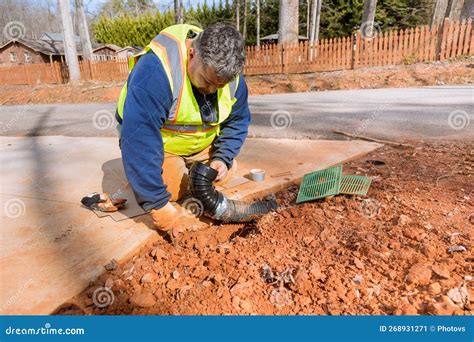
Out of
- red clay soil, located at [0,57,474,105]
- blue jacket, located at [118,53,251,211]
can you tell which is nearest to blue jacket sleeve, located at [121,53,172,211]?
blue jacket, located at [118,53,251,211]

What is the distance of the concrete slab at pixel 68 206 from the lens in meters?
1.65

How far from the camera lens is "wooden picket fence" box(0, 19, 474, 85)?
11.5 metres

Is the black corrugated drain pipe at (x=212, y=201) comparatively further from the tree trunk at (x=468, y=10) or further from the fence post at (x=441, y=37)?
the tree trunk at (x=468, y=10)

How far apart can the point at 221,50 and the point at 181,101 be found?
15.6 inches

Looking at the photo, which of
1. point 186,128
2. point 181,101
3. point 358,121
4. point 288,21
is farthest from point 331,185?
point 288,21

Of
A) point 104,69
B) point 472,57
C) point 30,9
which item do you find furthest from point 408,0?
point 30,9

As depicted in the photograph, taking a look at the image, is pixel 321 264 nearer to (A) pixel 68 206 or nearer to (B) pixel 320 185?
(B) pixel 320 185

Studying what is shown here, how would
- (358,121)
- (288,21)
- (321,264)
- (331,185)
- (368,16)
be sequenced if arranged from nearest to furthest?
1. (321,264)
2. (331,185)
3. (358,121)
4. (288,21)
5. (368,16)

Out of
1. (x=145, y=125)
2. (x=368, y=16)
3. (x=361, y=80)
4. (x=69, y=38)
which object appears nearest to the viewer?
(x=145, y=125)

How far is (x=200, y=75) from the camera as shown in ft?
5.79

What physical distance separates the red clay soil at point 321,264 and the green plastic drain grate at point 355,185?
4 centimetres

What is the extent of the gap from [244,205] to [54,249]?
1.16 metres

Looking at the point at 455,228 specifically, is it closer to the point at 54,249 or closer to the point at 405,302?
the point at 405,302

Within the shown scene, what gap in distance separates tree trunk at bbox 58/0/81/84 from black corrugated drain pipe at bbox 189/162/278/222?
1651 centimetres
